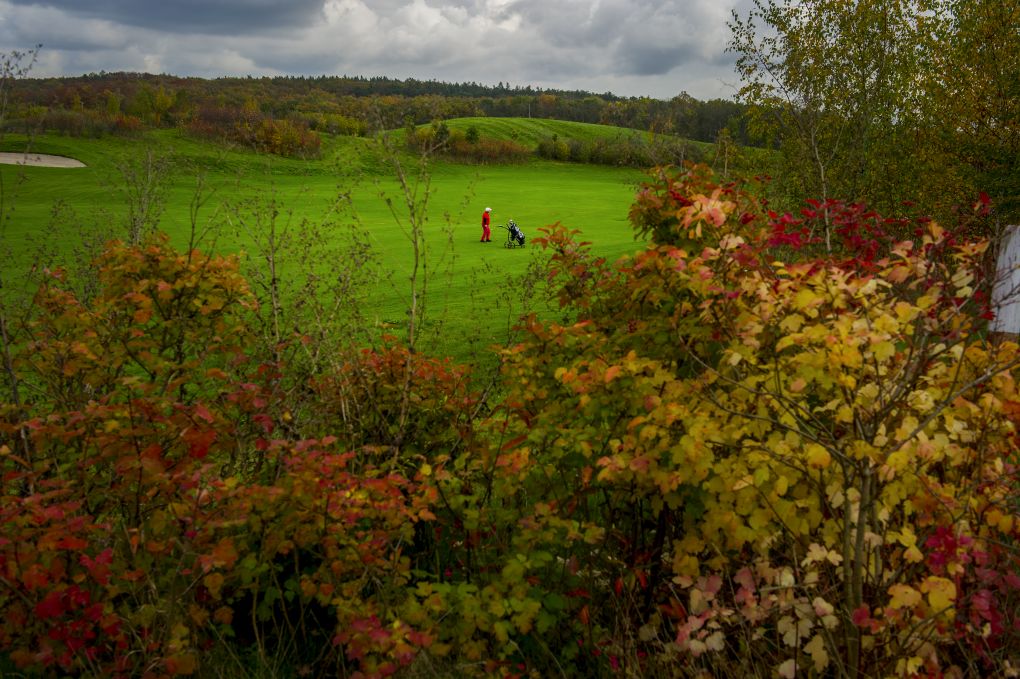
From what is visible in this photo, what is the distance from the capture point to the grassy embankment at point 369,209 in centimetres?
791

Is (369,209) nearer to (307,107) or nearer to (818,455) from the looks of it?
(307,107)

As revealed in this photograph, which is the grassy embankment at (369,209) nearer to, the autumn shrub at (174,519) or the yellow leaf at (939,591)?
the autumn shrub at (174,519)

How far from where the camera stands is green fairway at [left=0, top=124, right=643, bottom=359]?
297 inches

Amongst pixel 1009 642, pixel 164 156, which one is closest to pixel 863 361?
pixel 1009 642

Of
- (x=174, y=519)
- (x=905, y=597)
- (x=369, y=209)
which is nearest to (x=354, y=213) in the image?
(x=174, y=519)

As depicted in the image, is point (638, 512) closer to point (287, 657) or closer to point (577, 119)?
point (287, 657)

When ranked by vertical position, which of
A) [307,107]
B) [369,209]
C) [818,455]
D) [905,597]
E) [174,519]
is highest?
[307,107]

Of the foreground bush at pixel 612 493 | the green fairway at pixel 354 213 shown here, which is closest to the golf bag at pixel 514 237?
the green fairway at pixel 354 213

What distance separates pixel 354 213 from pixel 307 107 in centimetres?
4875

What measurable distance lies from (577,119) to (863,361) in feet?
362

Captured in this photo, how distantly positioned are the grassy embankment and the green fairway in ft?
0.19

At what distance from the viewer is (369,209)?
35.3m

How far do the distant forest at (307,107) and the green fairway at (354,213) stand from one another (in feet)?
1.94

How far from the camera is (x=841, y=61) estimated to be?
15969 millimetres
